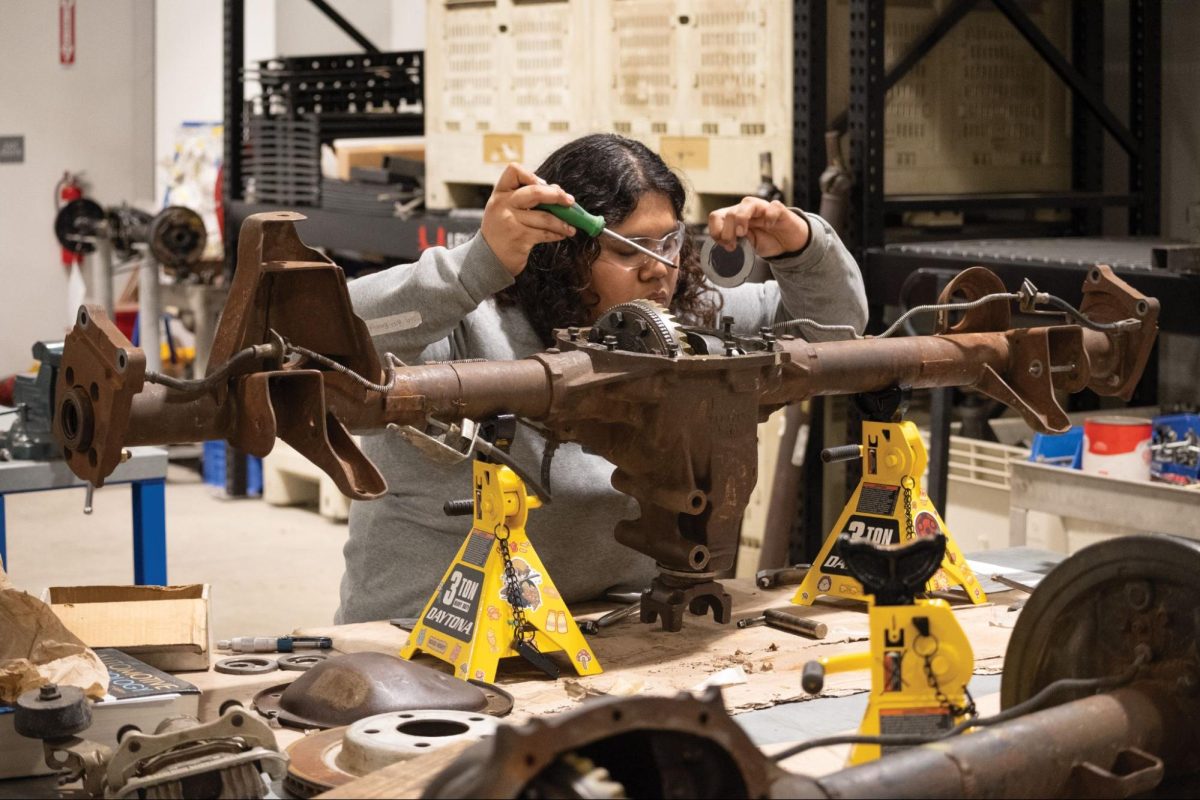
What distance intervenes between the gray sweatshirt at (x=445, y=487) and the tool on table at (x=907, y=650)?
2.51 ft

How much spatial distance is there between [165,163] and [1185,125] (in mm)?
4322

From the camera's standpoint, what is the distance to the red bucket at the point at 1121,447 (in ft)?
8.81

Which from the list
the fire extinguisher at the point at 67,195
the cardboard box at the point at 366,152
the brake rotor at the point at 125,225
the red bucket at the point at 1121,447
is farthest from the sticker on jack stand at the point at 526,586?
the fire extinguisher at the point at 67,195

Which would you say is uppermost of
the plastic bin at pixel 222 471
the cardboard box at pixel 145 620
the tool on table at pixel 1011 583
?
the cardboard box at pixel 145 620

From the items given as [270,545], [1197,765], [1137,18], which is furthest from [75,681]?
[270,545]

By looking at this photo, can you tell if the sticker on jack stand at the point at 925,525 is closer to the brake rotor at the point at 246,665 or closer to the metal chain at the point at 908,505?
the metal chain at the point at 908,505

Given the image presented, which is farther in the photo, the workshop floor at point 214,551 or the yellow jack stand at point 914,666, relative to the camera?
the workshop floor at point 214,551

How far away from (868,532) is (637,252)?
1.58 feet

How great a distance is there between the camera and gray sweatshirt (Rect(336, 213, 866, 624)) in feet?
5.90

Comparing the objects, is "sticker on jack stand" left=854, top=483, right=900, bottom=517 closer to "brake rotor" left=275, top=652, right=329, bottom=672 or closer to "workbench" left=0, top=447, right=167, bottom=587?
"brake rotor" left=275, top=652, right=329, bottom=672

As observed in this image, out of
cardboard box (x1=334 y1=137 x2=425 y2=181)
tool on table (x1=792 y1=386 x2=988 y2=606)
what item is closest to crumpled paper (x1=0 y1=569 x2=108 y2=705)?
tool on table (x1=792 y1=386 x2=988 y2=606)

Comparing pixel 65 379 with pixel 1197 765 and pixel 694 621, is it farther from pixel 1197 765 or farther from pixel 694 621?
pixel 1197 765

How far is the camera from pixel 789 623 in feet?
5.69

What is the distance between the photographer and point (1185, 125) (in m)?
3.64
